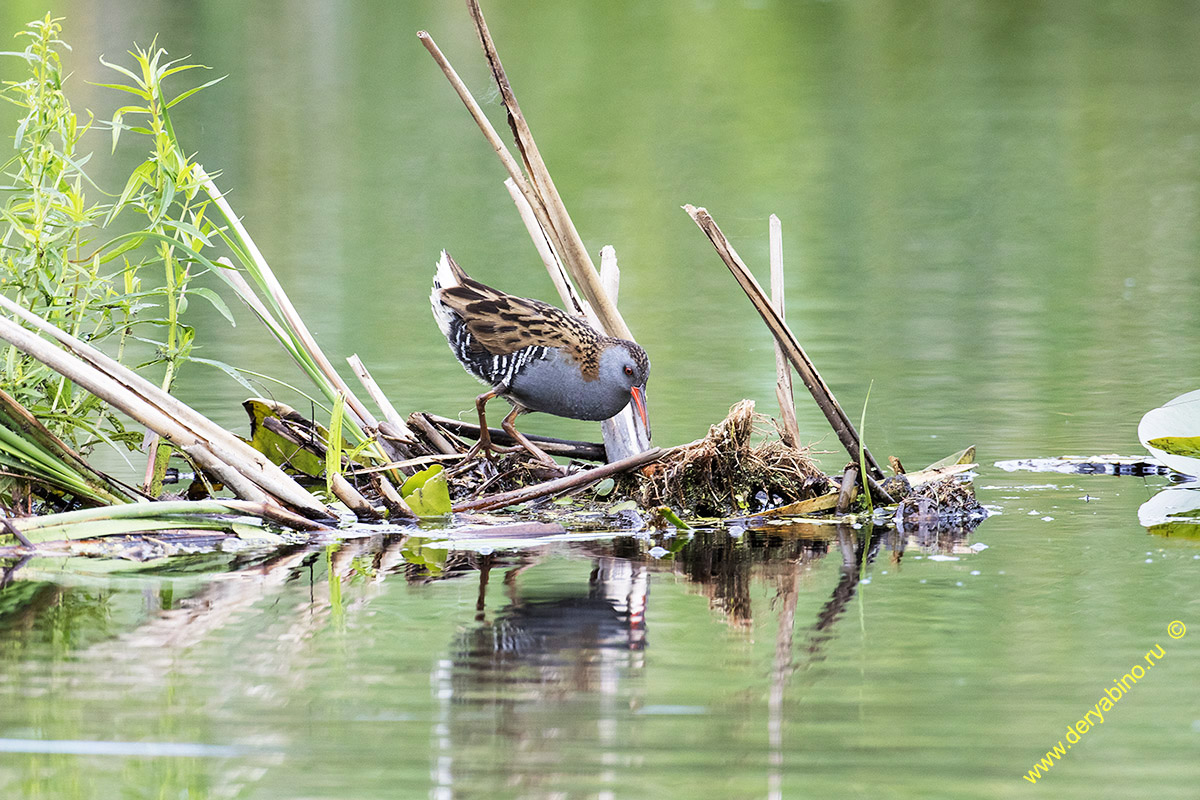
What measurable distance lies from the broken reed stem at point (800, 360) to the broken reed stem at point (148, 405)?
1651mm

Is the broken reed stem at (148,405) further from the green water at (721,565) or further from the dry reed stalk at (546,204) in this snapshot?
the dry reed stalk at (546,204)

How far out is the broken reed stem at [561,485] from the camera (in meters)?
5.45

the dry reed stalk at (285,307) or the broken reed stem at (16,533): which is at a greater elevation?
the dry reed stalk at (285,307)

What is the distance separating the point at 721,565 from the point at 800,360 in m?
1.10

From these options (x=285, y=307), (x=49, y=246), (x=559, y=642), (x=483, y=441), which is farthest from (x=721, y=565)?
(x=49, y=246)

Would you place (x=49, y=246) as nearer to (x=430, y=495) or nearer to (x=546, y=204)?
(x=430, y=495)

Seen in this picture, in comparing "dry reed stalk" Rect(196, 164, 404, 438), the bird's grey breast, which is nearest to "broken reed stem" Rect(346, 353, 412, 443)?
"dry reed stalk" Rect(196, 164, 404, 438)

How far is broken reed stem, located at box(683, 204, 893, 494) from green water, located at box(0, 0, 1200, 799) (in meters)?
0.25

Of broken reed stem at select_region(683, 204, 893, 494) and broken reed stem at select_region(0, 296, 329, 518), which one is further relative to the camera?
broken reed stem at select_region(683, 204, 893, 494)

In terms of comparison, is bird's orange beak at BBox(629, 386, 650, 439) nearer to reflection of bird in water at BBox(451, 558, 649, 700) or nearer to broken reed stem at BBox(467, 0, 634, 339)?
broken reed stem at BBox(467, 0, 634, 339)

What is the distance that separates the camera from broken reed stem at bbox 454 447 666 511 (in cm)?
545

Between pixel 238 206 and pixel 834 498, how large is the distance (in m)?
10.6
